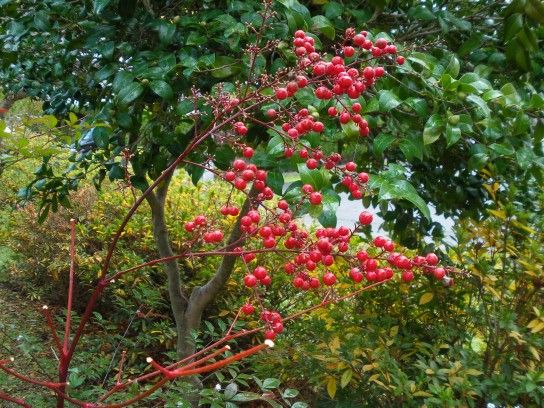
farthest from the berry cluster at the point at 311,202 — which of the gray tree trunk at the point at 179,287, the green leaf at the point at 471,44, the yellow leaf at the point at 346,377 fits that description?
the gray tree trunk at the point at 179,287

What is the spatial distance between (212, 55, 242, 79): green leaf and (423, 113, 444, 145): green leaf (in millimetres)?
486

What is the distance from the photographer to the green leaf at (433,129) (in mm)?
1324

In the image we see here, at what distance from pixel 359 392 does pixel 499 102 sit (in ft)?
3.88

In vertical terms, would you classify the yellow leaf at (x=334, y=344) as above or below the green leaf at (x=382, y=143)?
below

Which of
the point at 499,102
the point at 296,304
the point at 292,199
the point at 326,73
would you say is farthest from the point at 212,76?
the point at 296,304

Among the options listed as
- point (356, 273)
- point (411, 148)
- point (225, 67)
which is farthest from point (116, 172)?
point (356, 273)

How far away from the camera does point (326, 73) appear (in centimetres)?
102

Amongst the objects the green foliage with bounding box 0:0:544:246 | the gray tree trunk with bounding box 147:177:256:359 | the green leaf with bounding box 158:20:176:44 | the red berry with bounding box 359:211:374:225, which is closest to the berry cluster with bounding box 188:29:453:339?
the red berry with bounding box 359:211:374:225

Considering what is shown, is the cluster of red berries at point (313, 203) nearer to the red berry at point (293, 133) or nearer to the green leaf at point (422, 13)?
the red berry at point (293, 133)

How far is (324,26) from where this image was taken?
1.49 meters

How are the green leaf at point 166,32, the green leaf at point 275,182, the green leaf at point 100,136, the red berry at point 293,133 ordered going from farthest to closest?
the green leaf at point 100,136
the green leaf at point 166,32
the green leaf at point 275,182
the red berry at point 293,133

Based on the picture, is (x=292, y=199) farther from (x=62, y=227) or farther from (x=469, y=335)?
(x=62, y=227)

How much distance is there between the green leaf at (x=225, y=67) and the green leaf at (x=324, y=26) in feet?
0.70

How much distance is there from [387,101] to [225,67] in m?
0.41
